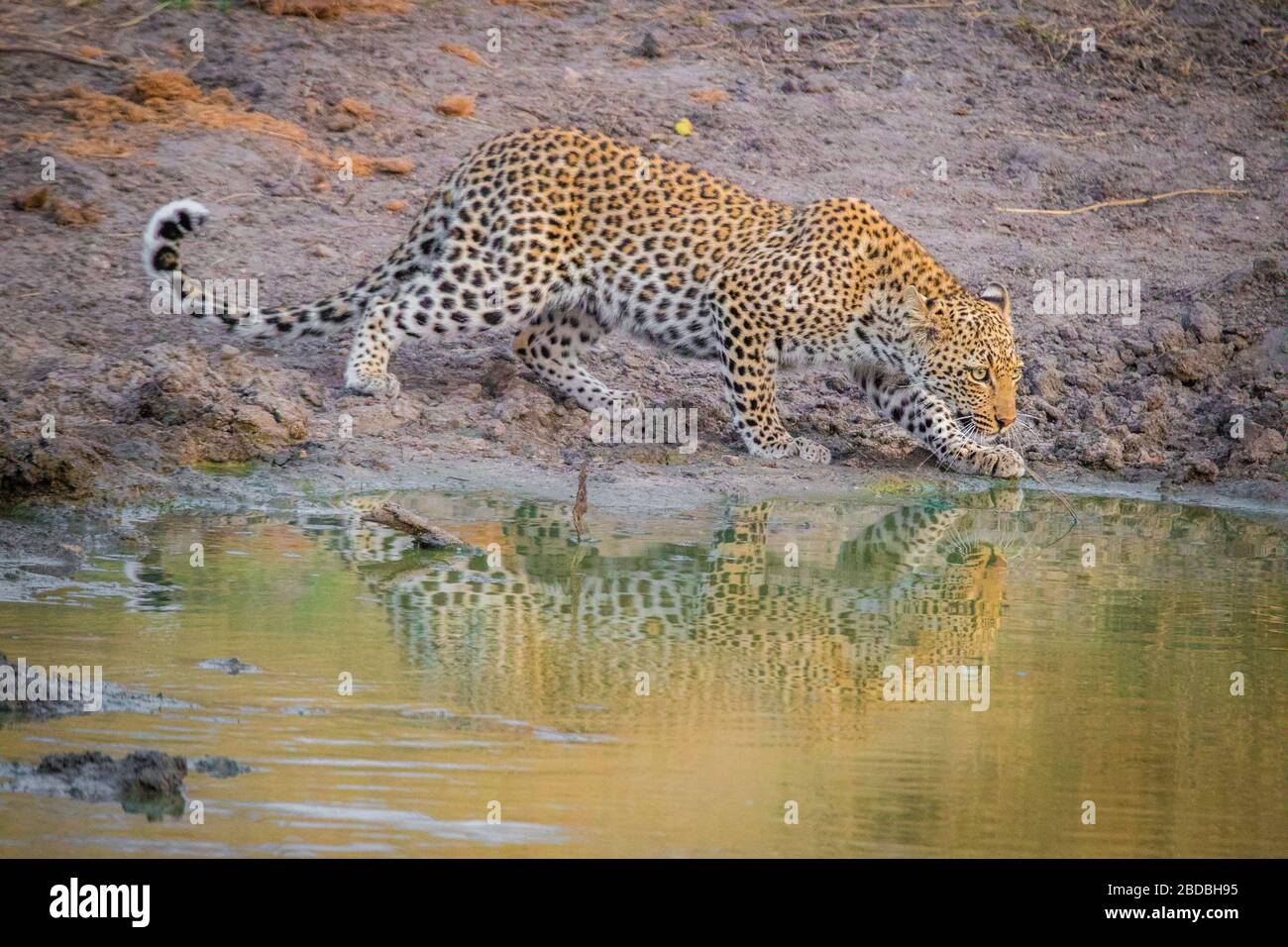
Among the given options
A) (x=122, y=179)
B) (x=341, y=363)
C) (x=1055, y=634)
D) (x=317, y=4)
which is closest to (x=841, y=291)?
(x=341, y=363)

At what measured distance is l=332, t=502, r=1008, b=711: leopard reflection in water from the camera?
6738mm

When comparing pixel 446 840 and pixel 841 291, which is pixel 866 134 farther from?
pixel 446 840

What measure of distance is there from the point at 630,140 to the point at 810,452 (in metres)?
4.01

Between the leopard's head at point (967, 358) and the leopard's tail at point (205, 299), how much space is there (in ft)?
10.2

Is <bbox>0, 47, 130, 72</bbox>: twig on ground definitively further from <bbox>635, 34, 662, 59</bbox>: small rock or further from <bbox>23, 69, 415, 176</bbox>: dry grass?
<bbox>635, 34, 662, 59</bbox>: small rock

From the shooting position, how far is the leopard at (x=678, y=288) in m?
10.9

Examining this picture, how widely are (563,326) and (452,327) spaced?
2.64 feet

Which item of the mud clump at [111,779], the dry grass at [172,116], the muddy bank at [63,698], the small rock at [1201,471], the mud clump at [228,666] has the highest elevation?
the dry grass at [172,116]

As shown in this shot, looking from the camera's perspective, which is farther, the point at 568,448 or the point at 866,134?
the point at 866,134

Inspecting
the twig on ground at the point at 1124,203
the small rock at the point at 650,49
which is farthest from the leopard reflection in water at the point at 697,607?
the small rock at the point at 650,49

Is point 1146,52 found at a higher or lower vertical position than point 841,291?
higher

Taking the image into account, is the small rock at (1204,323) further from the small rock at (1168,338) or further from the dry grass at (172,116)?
the dry grass at (172,116)

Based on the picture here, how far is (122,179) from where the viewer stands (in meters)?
12.8

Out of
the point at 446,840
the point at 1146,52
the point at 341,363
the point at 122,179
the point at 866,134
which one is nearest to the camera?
the point at 446,840
